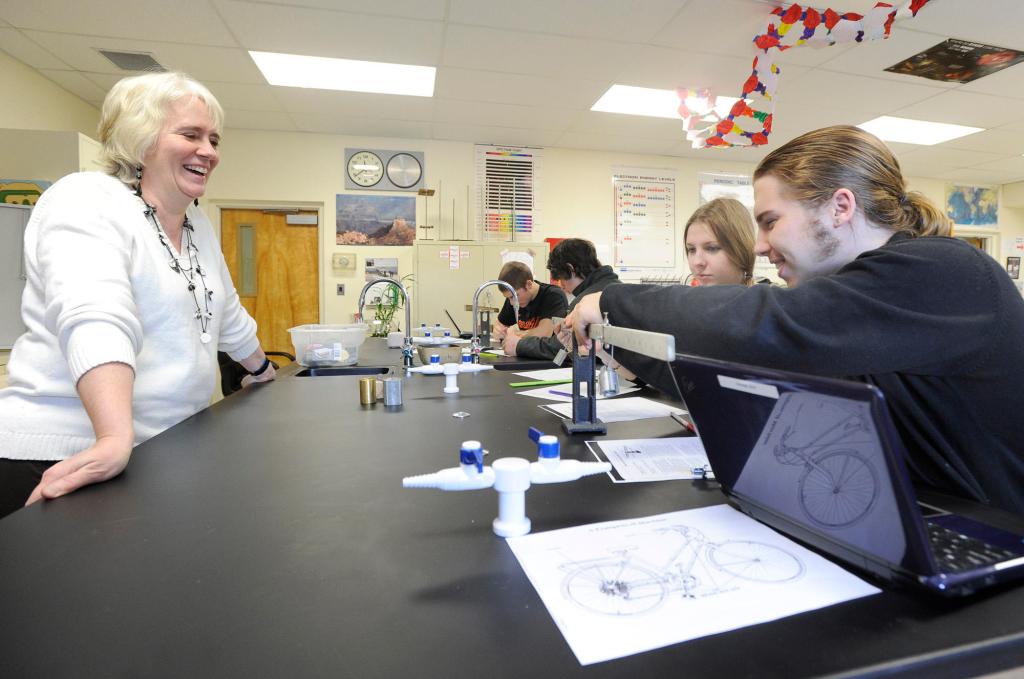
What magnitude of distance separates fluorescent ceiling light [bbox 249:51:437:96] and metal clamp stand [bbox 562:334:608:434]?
113 inches

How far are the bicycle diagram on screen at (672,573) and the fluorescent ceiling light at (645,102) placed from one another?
11.6 feet

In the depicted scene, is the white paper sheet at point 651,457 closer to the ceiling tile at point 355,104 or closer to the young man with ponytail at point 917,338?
the young man with ponytail at point 917,338

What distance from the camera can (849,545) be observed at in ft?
1.62

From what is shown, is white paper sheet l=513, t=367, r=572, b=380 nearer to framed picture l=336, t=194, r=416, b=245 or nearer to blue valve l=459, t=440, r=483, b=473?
blue valve l=459, t=440, r=483, b=473

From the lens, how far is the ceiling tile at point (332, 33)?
2615 mm

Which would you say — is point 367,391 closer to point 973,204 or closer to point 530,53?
point 530,53

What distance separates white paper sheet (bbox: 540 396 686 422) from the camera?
45.1 inches

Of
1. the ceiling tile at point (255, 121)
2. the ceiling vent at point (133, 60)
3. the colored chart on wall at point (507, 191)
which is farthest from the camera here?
the colored chart on wall at point (507, 191)

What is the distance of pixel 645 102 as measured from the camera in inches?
149

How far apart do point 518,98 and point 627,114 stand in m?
0.89

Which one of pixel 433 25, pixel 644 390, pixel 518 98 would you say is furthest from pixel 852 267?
pixel 518 98

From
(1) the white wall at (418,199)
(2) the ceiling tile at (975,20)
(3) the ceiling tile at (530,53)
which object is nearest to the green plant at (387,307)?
(1) the white wall at (418,199)

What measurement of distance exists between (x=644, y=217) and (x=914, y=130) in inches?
89.7

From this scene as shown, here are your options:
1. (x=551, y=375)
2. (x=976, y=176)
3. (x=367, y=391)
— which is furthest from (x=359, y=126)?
(x=976, y=176)
